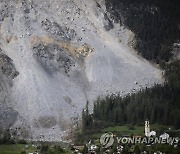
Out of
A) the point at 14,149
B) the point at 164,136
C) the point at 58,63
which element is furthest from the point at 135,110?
the point at 58,63

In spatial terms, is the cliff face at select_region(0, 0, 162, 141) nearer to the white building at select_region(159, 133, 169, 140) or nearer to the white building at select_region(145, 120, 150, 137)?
the white building at select_region(145, 120, 150, 137)

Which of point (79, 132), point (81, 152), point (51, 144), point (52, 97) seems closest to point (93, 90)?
point (52, 97)

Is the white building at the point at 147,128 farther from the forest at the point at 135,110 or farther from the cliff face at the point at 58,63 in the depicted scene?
the cliff face at the point at 58,63

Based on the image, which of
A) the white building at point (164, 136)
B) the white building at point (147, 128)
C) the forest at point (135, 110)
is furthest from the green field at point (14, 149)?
the white building at point (164, 136)

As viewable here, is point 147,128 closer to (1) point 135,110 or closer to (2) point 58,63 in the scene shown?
(1) point 135,110

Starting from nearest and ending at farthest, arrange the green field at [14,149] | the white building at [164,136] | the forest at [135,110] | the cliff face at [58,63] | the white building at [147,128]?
the green field at [14,149]
the white building at [164,136]
the white building at [147,128]
the forest at [135,110]
the cliff face at [58,63]

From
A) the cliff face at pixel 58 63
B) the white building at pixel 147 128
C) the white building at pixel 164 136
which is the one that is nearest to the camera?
the white building at pixel 164 136

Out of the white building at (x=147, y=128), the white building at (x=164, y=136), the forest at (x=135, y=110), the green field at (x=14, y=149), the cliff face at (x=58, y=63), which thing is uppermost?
the cliff face at (x=58, y=63)

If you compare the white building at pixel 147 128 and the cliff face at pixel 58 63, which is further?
the cliff face at pixel 58 63

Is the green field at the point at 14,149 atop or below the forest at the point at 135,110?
below
